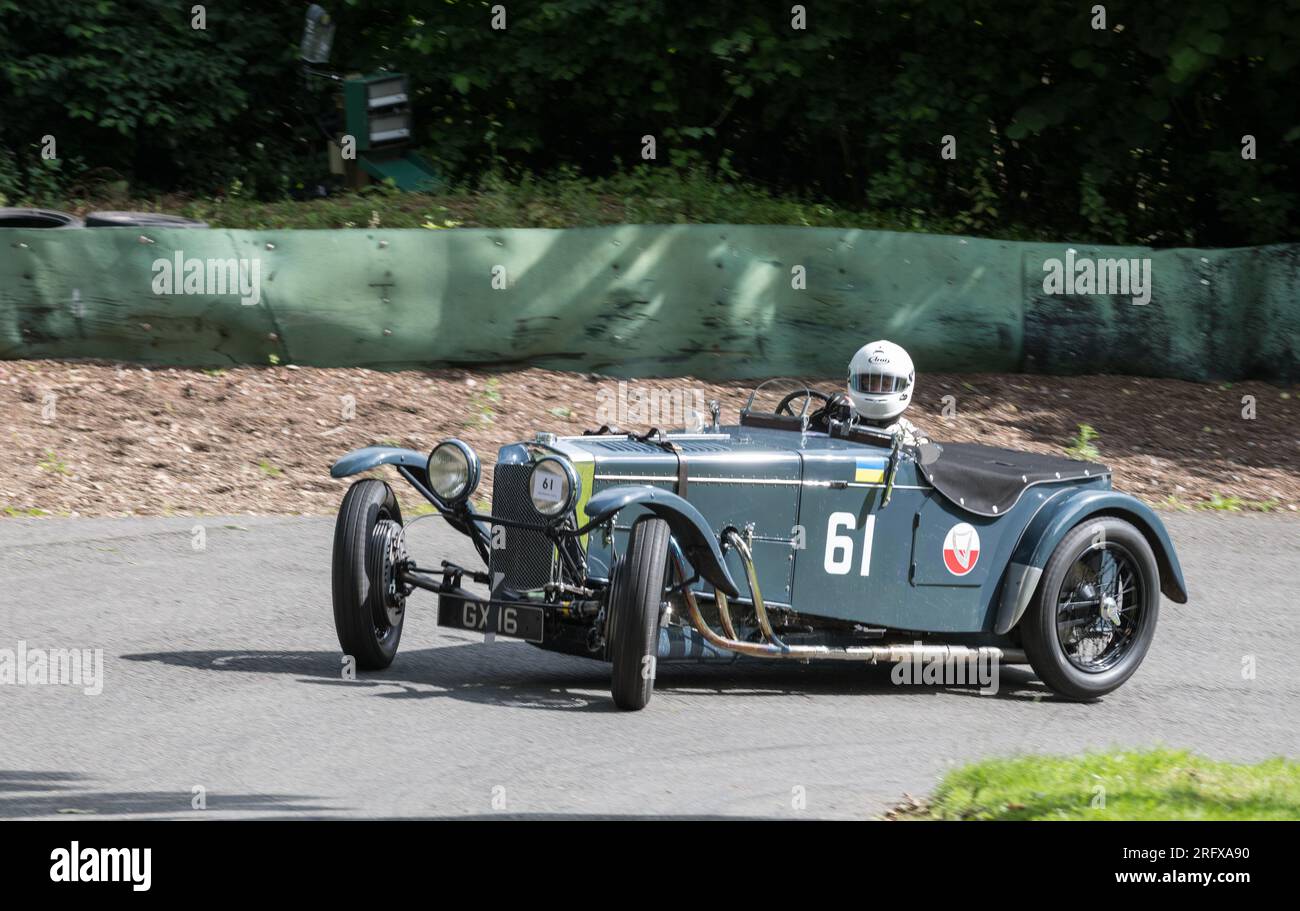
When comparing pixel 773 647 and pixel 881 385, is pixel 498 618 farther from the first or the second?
pixel 881 385

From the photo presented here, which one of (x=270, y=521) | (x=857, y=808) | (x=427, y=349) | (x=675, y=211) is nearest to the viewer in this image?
(x=857, y=808)

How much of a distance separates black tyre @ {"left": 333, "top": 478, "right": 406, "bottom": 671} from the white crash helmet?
2.21 metres

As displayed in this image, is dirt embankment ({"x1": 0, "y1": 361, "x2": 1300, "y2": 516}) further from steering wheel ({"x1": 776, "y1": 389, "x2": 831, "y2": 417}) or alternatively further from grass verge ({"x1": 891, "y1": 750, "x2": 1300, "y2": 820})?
grass verge ({"x1": 891, "y1": 750, "x2": 1300, "y2": 820})

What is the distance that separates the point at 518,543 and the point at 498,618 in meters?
0.52

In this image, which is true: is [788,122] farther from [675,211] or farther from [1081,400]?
[1081,400]

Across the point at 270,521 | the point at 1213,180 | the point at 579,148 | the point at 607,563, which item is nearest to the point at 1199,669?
the point at 607,563

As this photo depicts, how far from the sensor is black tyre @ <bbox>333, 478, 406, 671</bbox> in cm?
682

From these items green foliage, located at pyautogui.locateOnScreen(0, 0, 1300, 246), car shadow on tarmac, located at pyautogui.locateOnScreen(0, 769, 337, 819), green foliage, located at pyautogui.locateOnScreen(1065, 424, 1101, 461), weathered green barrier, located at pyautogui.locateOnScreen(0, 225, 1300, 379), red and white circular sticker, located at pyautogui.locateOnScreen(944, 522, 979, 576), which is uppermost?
green foliage, located at pyautogui.locateOnScreen(0, 0, 1300, 246)

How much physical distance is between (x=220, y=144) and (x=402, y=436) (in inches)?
307

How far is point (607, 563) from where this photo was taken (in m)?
6.90

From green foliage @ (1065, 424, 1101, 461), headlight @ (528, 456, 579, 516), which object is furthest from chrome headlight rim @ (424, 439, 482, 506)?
green foliage @ (1065, 424, 1101, 461)

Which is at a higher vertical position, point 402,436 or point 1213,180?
point 1213,180

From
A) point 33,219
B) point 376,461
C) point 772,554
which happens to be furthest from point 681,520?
point 33,219
